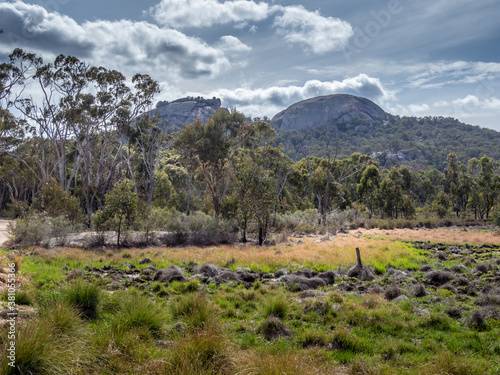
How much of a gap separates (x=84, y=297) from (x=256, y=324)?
4.06 metres

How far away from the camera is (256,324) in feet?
25.1

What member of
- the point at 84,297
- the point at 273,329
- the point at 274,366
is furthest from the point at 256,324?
the point at 84,297

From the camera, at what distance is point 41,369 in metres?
3.82

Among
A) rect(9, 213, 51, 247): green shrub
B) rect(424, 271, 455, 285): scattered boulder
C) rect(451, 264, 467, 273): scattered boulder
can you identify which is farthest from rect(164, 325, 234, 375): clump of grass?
rect(9, 213, 51, 247): green shrub

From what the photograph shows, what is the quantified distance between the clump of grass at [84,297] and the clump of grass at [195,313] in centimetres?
172

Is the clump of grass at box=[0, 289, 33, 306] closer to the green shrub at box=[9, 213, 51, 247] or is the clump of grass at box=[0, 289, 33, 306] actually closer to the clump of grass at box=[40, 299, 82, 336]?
the clump of grass at box=[40, 299, 82, 336]

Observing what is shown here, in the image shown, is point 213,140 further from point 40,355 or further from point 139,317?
point 40,355

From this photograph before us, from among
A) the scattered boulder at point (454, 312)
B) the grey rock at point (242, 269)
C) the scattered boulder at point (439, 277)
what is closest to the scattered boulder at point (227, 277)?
the grey rock at point (242, 269)

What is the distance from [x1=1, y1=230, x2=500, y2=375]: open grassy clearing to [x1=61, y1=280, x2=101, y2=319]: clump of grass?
0.02 metres

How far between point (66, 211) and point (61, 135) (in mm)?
15158

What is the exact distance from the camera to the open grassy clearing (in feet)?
14.3

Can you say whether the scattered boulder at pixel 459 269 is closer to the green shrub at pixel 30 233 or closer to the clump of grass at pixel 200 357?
the clump of grass at pixel 200 357

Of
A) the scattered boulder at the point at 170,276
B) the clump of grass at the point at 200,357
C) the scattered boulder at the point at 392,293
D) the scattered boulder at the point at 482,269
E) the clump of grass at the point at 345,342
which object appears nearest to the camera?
the clump of grass at the point at 200,357

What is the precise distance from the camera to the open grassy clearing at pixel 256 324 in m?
4.34
